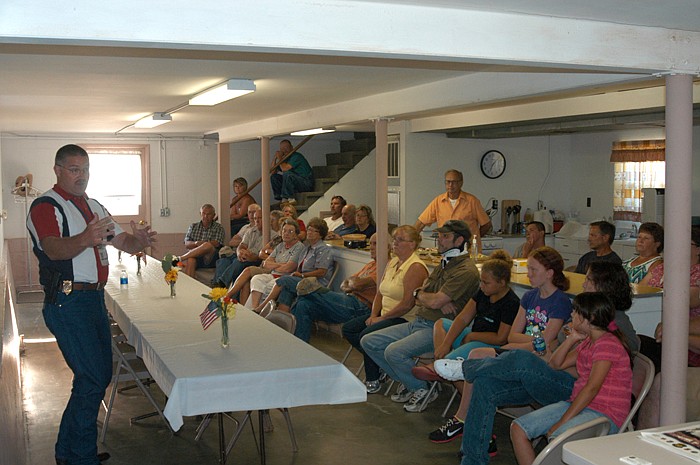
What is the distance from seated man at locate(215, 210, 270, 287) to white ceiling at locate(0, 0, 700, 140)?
1.76 metres

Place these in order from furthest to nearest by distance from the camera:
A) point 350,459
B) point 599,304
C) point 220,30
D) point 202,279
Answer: point 202,279 < point 350,459 < point 599,304 < point 220,30

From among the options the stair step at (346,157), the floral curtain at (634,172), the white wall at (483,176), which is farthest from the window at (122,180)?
the floral curtain at (634,172)

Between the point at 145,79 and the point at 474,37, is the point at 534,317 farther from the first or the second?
the point at 145,79

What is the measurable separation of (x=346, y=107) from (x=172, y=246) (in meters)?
6.55

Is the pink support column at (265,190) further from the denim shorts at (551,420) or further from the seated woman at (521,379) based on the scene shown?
the denim shorts at (551,420)

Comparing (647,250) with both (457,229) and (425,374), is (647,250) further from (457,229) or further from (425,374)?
(425,374)

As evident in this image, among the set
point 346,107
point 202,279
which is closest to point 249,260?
point 202,279

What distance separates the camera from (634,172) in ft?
36.9

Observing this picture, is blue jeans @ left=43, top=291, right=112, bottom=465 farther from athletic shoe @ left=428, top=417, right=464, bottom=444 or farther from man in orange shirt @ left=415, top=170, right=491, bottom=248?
man in orange shirt @ left=415, top=170, right=491, bottom=248

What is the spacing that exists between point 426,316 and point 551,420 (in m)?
1.86

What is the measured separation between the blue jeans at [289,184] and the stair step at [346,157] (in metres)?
0.67

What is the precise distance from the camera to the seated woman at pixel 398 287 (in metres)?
→ 6.02

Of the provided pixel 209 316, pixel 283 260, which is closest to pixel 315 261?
pixel 283 260

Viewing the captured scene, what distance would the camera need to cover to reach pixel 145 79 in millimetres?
5980
